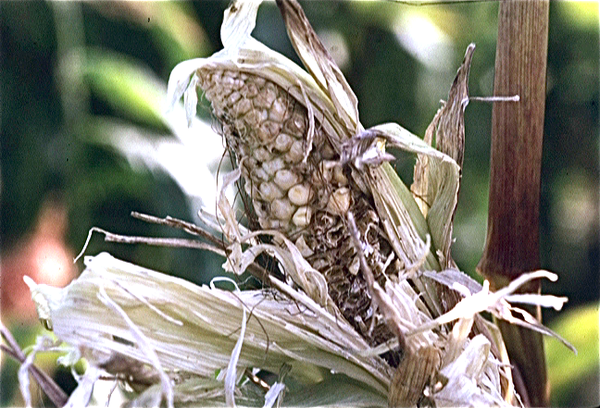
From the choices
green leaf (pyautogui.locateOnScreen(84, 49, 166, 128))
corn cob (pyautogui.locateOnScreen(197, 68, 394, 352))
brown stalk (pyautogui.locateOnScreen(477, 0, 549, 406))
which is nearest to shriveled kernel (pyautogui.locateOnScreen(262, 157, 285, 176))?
corn cob (pyautogui.locateOnScreen(197, 68, 394, 352))

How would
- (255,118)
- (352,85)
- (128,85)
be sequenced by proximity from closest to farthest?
(255,118) < (128,85) < (352,85)

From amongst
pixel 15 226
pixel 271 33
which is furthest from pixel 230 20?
pixel 15 226

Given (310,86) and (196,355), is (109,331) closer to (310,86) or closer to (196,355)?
(196,355)

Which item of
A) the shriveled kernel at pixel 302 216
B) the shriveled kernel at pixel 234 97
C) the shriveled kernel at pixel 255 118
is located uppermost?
the shriveled kernel at pixel 234 97

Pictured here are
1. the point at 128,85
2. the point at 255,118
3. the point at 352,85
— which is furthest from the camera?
the point at 352,85

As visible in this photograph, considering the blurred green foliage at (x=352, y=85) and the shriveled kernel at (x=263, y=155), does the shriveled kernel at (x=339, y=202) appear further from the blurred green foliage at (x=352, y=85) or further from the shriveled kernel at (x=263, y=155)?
the blurred green foliage at (x=352, y=85)

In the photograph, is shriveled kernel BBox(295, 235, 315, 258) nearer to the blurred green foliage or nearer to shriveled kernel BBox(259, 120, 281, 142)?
shriveled kernel BBox(259, 120, 281, 142)

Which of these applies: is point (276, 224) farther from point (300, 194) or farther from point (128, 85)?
point (128, 85)

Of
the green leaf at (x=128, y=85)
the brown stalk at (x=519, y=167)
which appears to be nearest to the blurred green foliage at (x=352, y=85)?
the green leaf at (x=128, y=85)

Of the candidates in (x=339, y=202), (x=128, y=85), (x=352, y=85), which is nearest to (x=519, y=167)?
(x=339, y=202)
